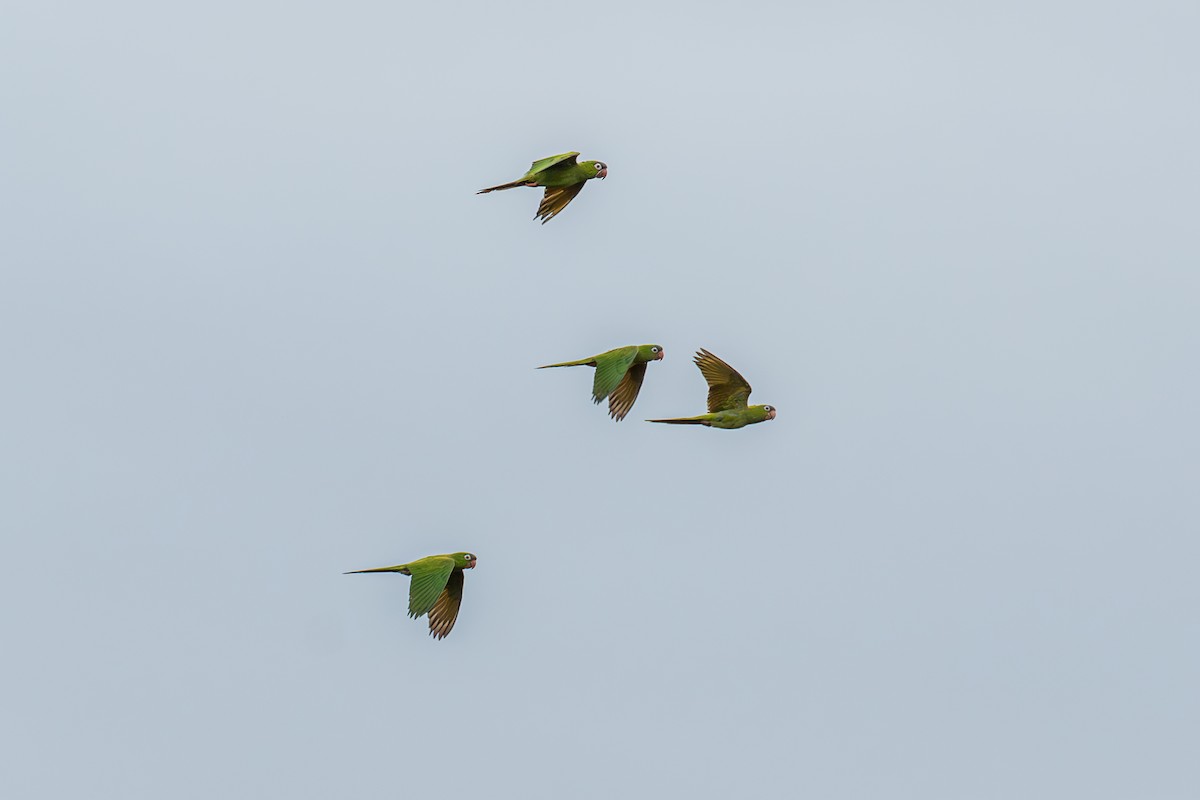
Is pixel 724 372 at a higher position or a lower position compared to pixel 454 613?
higher

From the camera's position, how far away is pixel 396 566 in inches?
2227

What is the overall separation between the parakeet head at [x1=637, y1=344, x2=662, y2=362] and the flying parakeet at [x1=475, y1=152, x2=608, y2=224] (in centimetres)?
339

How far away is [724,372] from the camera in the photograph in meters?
58.5

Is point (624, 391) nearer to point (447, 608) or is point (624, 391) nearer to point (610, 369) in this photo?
point (610, 369)

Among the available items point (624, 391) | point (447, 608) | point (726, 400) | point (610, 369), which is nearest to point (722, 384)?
point (726, 400)

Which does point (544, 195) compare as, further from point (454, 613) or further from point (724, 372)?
point (454, 613)

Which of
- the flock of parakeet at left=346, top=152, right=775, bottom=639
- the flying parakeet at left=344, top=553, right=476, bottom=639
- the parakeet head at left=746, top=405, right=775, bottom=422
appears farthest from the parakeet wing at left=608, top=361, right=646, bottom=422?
the flying parakeet at left=344, top=553, right=476, bottom=639

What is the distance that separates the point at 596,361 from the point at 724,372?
3.16 m

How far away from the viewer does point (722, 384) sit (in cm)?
5869

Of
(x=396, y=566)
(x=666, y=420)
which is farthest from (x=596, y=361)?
(x=396, y=566)

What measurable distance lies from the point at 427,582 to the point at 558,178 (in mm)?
8865

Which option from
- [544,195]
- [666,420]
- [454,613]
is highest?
[544,195]

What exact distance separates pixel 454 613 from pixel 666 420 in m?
6.16

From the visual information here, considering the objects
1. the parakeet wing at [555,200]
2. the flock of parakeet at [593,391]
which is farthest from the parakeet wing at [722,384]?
the parakeet wing at [555,200]
